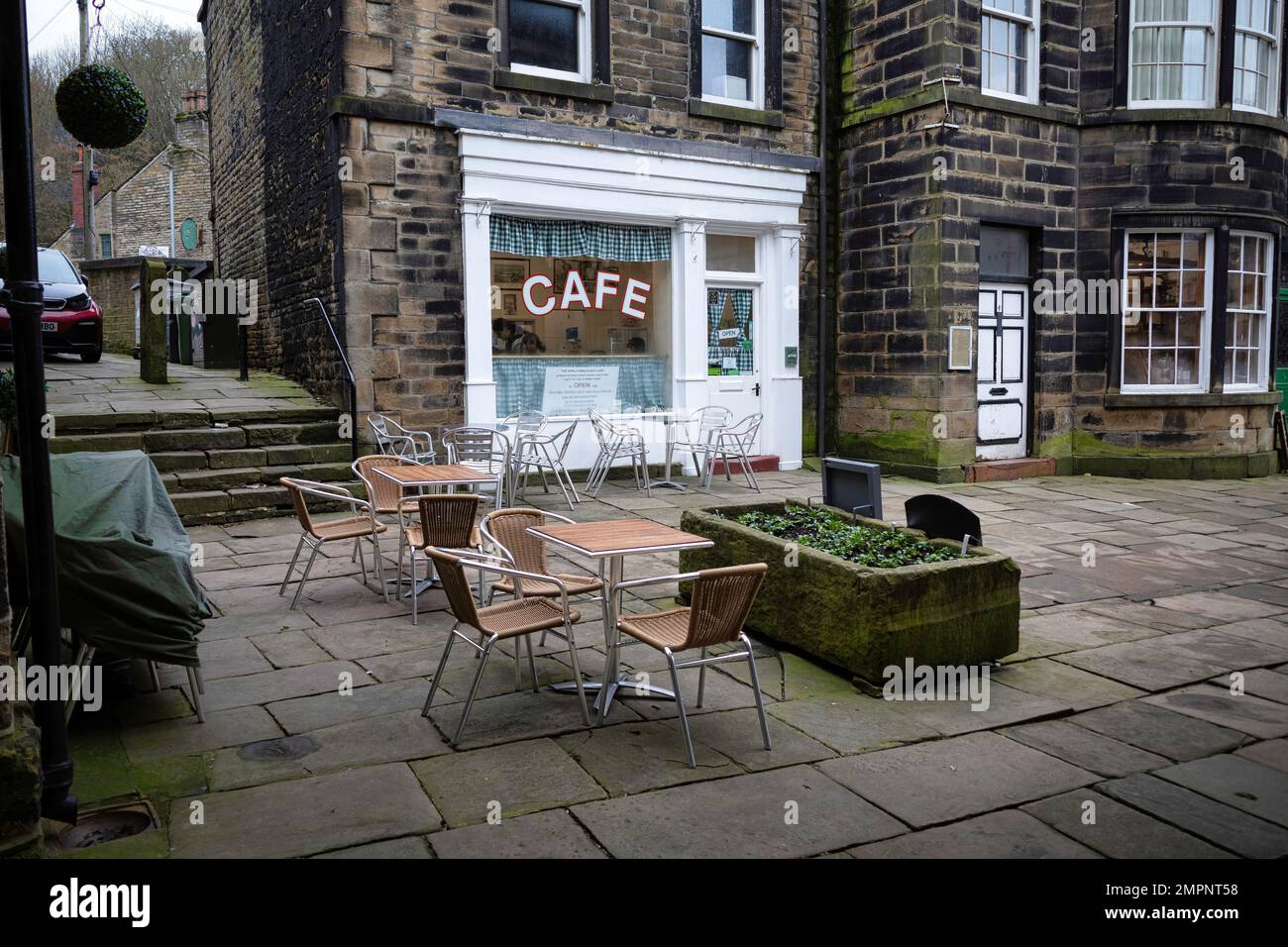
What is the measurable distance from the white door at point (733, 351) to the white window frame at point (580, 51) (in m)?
2.74

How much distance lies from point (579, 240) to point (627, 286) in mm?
867

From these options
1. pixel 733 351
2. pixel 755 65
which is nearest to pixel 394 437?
pixel 733 351

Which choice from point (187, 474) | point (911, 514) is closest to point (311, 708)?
point (911, 514)

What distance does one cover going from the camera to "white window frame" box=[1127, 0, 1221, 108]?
12117 mm

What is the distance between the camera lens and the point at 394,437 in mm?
9773

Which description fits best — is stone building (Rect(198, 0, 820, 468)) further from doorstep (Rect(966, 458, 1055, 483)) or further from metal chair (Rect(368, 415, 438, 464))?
doorstep (Rect(966, 458, 1055, 483))

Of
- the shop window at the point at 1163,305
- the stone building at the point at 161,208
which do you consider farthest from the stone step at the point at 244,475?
the stone building at the point at 161,208

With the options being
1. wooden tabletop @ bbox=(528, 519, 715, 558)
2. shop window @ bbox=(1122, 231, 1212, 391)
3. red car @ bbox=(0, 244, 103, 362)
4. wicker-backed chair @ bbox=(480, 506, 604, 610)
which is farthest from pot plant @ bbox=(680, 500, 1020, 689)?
red car @ bbox=(0, 244, 103, 362)

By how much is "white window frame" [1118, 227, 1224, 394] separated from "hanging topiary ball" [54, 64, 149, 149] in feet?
36.1

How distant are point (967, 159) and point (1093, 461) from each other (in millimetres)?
3978

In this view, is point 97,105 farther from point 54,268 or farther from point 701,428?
point 701,428

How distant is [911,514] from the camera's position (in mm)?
5957
